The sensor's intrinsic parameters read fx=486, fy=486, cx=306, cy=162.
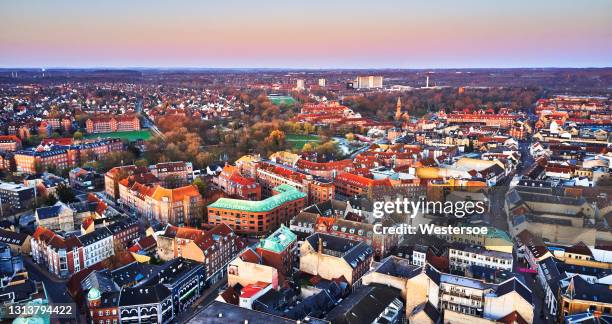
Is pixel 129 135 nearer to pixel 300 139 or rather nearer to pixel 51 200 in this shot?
pixel 300 139

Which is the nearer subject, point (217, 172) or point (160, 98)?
point (217, 172)

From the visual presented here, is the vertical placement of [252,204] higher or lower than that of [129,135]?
higher

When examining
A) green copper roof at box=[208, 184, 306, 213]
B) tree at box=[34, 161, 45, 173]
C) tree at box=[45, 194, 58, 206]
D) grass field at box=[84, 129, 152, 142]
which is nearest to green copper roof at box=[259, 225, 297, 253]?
green copper roof at box=[208, 184, 306, 213]

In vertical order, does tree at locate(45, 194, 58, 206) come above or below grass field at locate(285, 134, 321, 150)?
above

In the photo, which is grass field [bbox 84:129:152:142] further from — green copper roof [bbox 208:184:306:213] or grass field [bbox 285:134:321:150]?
green copper roof [bbox 208:184:306:213]

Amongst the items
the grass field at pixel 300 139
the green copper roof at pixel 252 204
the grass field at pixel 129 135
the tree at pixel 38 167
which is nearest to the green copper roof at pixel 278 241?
the green copper roof at pixel 252 204

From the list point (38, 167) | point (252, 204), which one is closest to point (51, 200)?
point (38, 167)

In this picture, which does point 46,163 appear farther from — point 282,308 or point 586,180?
point 586,180

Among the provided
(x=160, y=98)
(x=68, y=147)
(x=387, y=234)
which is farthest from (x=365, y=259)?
(x=160, y=98)
